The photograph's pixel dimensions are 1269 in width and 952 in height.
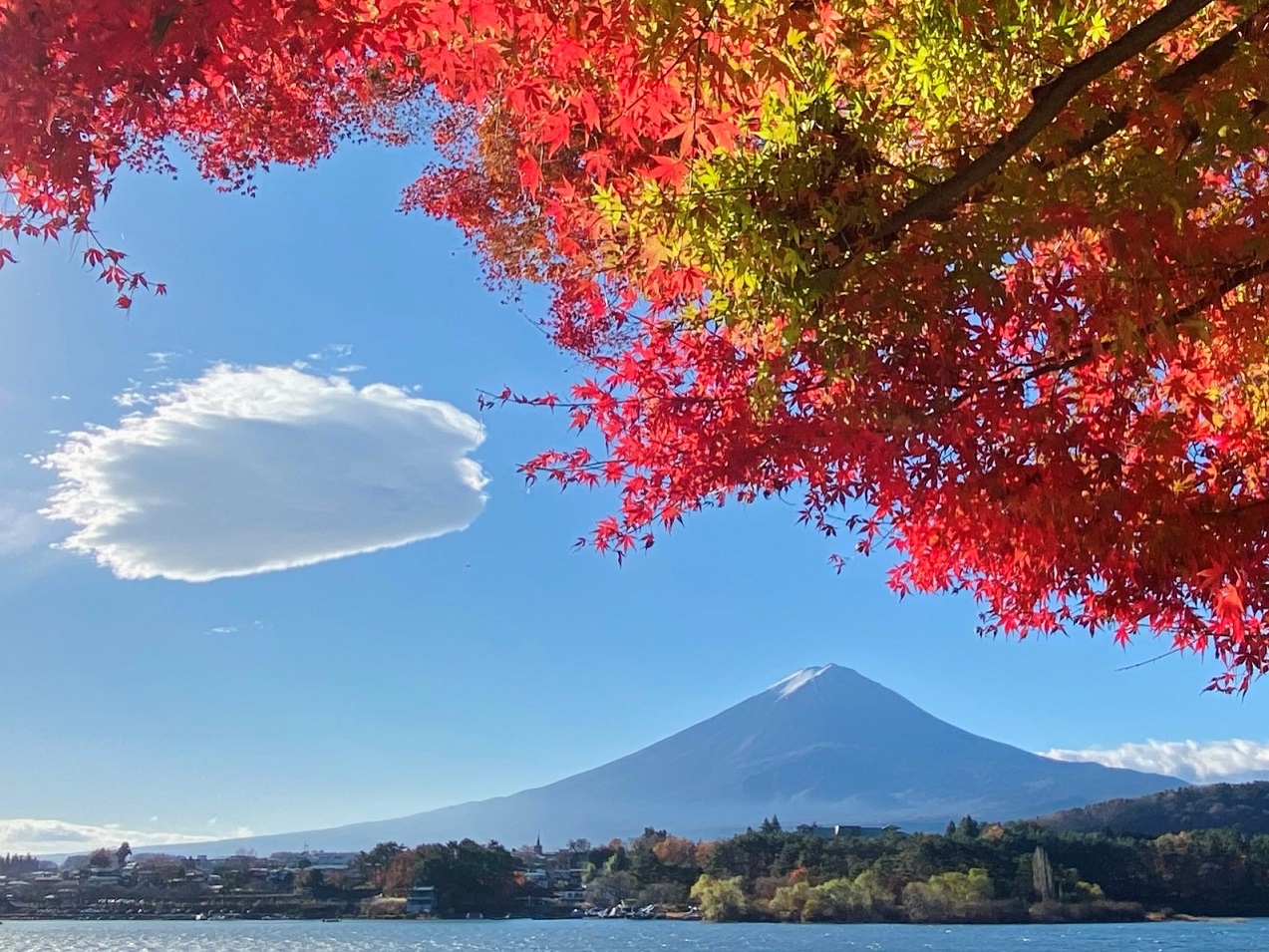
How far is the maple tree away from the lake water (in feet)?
177

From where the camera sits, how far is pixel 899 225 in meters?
3.23

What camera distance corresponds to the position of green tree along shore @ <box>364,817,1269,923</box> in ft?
114

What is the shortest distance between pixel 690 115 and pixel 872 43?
82 cm

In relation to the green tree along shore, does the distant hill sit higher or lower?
higher

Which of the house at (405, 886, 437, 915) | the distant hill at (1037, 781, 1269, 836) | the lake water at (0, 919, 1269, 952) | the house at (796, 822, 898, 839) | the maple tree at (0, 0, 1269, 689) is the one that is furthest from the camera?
the lake water at (0, 919, 1269, 952)

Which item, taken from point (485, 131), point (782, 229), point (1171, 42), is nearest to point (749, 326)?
point (782, 229)

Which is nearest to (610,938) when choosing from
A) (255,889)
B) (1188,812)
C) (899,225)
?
(255,889)

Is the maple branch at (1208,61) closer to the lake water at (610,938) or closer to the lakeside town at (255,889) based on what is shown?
the lakeside town at (255,889)

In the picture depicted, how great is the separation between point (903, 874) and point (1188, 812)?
9981mm

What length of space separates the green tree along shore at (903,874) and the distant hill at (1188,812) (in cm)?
37

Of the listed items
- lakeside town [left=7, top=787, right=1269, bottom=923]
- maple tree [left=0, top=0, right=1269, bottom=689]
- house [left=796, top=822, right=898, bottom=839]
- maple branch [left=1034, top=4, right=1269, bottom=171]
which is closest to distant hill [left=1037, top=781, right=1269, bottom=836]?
lakeside town [left=7, top=787, right=1269, bottom=923]

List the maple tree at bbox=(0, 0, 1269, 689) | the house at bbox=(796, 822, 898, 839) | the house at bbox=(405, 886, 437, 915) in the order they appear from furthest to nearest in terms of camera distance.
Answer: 1. the house at bbox=(405, 886, 437, 915)
2. the house at bbox=(796, 822, 898, 839)
3. the maple tree at bbox=(0, 0, 1269, 689)

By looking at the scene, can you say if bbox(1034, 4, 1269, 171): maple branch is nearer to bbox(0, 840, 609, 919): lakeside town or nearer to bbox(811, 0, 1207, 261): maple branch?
bbox(811, 0, 1207, 261): maple branch

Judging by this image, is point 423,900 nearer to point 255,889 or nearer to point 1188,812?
point 255,889
